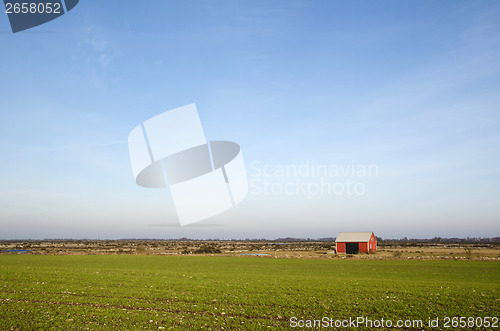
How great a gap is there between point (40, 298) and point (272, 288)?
44.1ft

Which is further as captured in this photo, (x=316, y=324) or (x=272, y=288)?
(x=272, y=288)

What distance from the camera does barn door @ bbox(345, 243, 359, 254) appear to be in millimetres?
77312

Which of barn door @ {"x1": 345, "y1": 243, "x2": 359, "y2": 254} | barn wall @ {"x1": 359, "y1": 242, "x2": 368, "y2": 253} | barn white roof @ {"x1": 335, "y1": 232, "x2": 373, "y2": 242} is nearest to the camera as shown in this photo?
barn wall @ {"x1": 359, "y1": 242, "x2": 368, "y2": 253}

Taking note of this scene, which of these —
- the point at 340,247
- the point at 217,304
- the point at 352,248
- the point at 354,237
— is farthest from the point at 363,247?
the point at 217,304

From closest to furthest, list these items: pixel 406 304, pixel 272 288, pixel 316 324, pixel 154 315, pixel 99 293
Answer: pixel 316 324 < pixel 154 315 < pixel 406 304 < pixel 99 293 < pixel 272 288

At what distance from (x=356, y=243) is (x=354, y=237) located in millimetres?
1967

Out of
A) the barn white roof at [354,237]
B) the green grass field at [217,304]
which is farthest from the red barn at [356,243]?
the green grass field at [217,304]

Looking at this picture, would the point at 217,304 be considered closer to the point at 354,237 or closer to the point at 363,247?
the point at 363,247

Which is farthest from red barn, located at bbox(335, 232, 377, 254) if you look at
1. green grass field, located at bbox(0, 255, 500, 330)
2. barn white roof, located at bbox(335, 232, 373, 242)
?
green grass field, located at bbox(0, 255, 500, 330)

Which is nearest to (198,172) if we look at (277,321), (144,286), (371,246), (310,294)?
(144,286)

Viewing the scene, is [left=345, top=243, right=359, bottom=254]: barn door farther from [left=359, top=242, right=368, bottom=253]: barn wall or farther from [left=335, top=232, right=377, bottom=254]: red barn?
[left=359, top=242, right=368, bottom=253]: barn wall

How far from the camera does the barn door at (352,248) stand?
7731 centimetres

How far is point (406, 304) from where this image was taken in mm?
17094

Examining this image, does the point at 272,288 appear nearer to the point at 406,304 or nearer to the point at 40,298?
the point at 406,304
